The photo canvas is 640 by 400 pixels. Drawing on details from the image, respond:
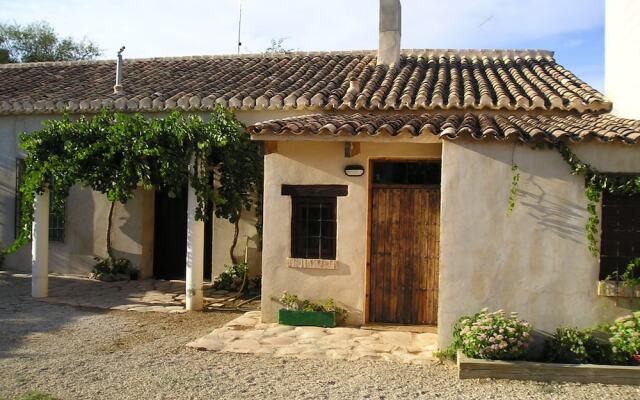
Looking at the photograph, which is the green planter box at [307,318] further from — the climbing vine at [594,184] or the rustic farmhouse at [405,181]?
the climbing vine at [594,184]

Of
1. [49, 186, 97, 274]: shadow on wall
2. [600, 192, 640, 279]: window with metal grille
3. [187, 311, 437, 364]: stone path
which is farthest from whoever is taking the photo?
[49, 186, 97, 274]: shadow on wall

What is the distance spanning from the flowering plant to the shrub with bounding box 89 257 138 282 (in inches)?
306

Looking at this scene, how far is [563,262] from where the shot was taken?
24.1 ft

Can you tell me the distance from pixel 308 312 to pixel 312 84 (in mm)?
5029

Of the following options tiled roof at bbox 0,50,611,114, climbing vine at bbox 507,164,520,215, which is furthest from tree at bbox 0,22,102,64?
climbing vine at bbox 507,164,520,215

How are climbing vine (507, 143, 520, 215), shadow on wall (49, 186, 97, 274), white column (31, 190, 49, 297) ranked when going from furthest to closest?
shadow on wall (49, 186, 97, 274) < white column (31, 190, 49, 297) < climbing vine (507, 143, 520, 215)

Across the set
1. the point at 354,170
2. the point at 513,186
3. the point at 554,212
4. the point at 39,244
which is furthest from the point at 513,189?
the point at 39,244

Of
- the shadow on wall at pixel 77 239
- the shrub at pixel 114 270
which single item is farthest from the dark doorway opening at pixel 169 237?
the shadow on wall at pixel 77 239

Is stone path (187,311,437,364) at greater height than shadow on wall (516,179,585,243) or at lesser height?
lesser

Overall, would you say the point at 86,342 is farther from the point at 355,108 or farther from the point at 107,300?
the point at 355,108

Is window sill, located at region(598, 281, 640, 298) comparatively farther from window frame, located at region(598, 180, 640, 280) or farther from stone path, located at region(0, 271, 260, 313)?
stone path, located at region(0, 271, 260, 313)

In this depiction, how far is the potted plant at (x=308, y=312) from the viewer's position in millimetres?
8961

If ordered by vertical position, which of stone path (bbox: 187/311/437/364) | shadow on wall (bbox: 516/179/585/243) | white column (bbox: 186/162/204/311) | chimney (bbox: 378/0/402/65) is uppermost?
chimney (bbox: 378/0/402/65)

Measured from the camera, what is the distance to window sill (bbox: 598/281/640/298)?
7.16 meters
